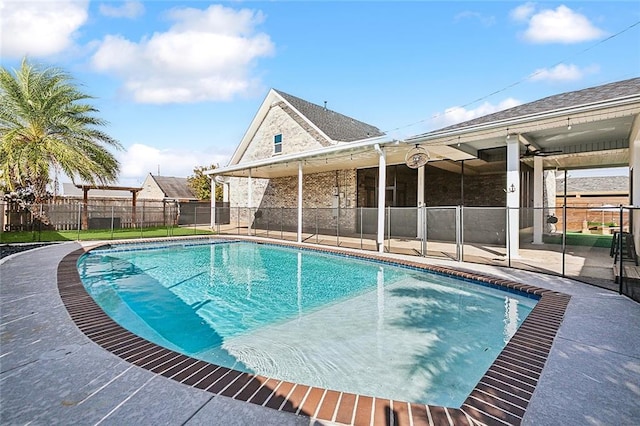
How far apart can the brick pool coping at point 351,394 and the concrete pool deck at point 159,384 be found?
76 mm

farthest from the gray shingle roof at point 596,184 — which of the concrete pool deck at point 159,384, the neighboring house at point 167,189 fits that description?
the neighboring house at point 167,189

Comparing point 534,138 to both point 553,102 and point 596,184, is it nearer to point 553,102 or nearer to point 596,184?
point 553,102

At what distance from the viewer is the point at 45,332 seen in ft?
11.1

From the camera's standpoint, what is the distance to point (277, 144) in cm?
1845

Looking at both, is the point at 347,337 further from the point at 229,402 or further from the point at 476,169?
the point at 476,169

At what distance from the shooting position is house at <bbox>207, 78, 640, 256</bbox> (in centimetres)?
779

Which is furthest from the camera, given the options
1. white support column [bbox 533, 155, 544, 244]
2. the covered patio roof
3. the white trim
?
white support column [bbox 533, 155, 544, 244]

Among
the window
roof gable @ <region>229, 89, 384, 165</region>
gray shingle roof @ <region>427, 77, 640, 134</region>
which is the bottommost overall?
gray shingle roof @ <region>427, 77, 640, 134</region>

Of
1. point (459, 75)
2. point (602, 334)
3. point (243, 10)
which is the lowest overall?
point (602, 334)

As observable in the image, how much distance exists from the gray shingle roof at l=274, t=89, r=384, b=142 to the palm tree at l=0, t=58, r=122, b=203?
373 inches

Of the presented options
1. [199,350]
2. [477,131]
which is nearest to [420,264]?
[477,131]

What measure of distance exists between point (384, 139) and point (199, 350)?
7.54 meters

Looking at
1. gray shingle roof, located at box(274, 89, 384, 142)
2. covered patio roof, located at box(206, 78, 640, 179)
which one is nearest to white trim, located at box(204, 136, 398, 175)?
covered patio roof, located at box(206, 78, 640, 179)

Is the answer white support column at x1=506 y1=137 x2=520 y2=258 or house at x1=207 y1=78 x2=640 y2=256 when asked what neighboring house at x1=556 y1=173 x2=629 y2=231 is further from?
white support column at x1=506 y1=137 x2=520 y2=258
